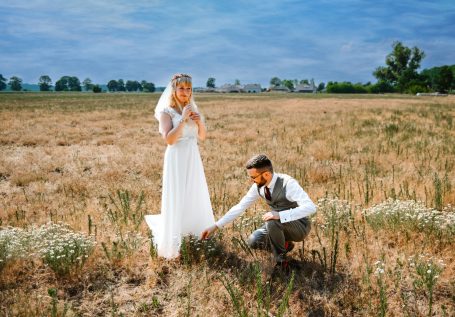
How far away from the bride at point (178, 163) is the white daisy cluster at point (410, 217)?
2590 mm

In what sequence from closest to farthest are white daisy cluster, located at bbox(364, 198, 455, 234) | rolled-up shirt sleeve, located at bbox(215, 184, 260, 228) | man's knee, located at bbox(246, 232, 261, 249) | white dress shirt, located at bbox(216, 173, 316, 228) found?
white dress shirt, located at bbox(216, 173, 316, 228)
rolled-up shirt sleeve, located at bbox(215, 184, 260, 228)
man's knee, located at bbox(246, 232, 261, 249)
white daisy cluster, located at bbox(364, 198, 455, 234)

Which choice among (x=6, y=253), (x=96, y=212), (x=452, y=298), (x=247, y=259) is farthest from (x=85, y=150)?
(x=452, y=298)

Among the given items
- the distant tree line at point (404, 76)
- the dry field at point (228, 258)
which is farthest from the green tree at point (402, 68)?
the dry field at point (228, 258)

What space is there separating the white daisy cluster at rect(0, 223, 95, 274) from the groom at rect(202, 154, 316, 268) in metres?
1.51

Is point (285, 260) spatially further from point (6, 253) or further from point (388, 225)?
point (6, 253)

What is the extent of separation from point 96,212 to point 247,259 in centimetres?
308

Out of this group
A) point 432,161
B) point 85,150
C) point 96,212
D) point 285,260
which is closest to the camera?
point 285,260

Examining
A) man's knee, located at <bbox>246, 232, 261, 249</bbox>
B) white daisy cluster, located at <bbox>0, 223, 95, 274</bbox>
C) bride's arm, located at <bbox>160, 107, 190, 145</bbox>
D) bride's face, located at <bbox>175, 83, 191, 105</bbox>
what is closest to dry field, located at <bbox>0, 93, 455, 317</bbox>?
white daisy cluster, located at <bbox>0, 223, 95, 274</bbox>

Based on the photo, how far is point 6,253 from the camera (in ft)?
14.3

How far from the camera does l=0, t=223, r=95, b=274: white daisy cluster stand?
4.21 metres

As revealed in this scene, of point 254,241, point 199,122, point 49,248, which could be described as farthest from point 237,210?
point 49,248

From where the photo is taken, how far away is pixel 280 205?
4188mm

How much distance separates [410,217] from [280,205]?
2009 millimetres

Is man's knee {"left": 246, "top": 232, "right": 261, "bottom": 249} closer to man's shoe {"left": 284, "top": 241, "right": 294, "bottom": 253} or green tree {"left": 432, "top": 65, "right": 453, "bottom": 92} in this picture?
man's shoe {"left": 284, "top": 241, "right": 294, "bottom": 253}
